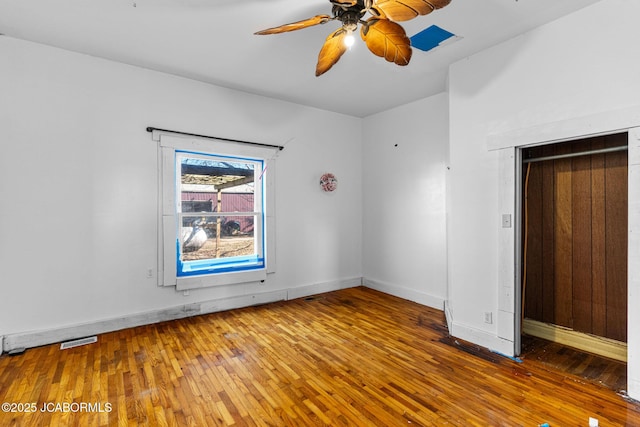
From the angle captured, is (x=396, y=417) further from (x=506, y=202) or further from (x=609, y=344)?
(x=609, y=344)

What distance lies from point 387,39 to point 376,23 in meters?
0.13

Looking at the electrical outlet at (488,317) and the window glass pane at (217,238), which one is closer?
the electrical outlet at (488,317)

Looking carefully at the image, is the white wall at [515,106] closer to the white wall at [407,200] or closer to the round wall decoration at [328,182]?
the white wall at [407,200]

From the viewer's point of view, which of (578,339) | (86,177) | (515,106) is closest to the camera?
(515,106)

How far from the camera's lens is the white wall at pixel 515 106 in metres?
2.31

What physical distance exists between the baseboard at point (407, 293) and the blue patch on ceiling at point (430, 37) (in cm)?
308

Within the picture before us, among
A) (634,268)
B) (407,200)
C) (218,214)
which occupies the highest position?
(407,200)

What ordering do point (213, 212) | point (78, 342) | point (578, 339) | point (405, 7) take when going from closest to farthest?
1. point (405, 7)
2. point (578, 339)
3. point (78, 342)
4. point (213, 212)

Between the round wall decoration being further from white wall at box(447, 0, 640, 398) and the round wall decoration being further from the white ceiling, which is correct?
white wall at box(447, 0, 640, 398)

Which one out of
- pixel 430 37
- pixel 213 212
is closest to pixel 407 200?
pixel 430 37

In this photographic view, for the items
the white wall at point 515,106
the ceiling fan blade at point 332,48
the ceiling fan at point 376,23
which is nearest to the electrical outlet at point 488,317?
the white wall at point 515,106

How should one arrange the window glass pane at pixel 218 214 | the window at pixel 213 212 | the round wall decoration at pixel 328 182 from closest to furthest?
the window at pixel 213 212 < the window glass pane at pixel 218 214 < the round wall decoration at pixel 328 182

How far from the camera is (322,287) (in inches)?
198

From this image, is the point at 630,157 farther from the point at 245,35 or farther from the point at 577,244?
the point at 245,35
